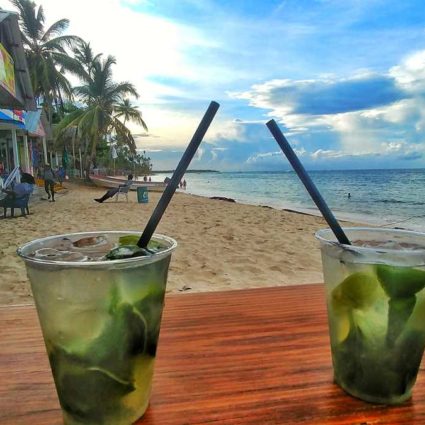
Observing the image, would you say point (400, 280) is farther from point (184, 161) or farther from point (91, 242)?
point (91, 242)

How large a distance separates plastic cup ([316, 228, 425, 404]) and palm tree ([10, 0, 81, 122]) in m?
17.9

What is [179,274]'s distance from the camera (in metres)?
3.21

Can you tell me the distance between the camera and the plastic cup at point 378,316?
0.48 metres

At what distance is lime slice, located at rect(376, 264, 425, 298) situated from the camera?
480 millimetres

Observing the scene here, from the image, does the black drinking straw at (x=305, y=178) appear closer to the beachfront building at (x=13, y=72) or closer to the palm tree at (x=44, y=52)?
the beachfront building at (x=13, y=72)

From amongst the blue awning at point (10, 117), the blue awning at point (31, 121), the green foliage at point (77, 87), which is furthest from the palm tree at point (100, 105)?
the blue awning at point (10, 117)

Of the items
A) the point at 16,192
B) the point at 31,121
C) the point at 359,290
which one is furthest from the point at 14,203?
the point at 359,290

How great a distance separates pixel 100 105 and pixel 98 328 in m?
19.7

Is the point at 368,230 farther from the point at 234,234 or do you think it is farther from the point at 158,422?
the point at 234,234

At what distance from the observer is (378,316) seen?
1.64 ft

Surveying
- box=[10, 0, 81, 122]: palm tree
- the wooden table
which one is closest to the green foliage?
box=[10, 0, 81, 122]: palm tree

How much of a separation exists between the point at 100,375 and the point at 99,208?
853cm

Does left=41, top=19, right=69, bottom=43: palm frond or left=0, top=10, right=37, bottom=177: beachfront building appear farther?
left=41, top=19, right=69, bottom=43: palm frond

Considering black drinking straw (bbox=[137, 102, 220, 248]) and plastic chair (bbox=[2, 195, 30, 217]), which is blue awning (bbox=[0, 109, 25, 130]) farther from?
black drinking straw (bbox=[137, 102, 220, 248])
